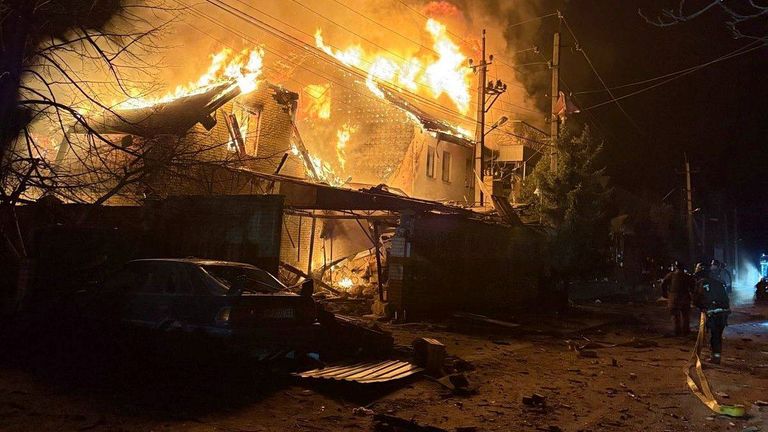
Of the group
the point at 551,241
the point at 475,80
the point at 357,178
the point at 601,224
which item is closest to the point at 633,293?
the point at 601,224

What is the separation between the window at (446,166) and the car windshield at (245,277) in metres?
18.1

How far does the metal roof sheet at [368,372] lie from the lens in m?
6.61

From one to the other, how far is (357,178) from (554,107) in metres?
8.94

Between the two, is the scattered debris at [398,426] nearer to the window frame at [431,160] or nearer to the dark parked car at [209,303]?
the dark parked car at [209,303]

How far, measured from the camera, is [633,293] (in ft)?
96.9

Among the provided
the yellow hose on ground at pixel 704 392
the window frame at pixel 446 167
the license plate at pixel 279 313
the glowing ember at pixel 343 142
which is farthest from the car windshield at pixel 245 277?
the window frame at pixel 446 167

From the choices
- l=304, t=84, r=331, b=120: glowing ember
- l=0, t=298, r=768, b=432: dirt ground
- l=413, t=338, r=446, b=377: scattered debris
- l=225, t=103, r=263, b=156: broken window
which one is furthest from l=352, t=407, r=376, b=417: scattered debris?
l=304, t=84, r=331, b=120: glowing ember

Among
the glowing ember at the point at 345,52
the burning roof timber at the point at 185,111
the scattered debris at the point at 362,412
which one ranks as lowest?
the scattered debris at the point at 362,412

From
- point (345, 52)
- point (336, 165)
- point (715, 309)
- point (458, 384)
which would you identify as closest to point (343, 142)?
point (336, 165)

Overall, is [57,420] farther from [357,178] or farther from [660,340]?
[357,178]

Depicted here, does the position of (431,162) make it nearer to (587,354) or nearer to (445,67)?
(445,67)

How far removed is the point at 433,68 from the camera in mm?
30922

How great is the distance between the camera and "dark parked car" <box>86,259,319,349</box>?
6.30 metres

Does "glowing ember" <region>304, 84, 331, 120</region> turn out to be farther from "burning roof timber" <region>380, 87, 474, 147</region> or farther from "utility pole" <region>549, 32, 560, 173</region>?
"utility pole" <region>549, 32, 560, 173</region>
